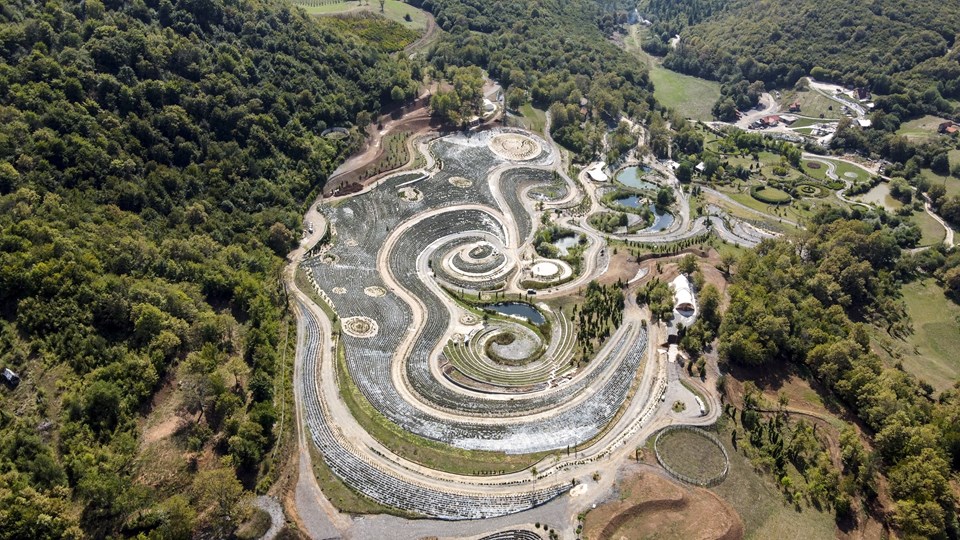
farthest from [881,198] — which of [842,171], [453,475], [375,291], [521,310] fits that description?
[453,475]

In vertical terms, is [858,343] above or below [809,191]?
above

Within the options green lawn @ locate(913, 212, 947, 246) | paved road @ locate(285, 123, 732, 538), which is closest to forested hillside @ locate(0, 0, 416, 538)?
paved road @ locate(285, 123, 732, 538)

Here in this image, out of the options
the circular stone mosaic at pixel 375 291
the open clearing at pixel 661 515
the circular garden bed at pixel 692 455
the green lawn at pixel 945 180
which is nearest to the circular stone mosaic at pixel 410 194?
the circular stone mosaic at pixel 375 291

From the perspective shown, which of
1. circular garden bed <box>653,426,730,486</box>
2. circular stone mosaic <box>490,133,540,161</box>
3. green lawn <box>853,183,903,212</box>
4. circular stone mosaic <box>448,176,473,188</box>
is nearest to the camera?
circular garden bed <box>653,426,730,486</box>

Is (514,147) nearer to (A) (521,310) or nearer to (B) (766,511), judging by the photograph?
(A) (521,310)

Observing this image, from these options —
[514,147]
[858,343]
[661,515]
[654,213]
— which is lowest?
[654,213]

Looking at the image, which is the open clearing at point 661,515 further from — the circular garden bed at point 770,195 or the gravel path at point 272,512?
the circular garden bed at point 770,195

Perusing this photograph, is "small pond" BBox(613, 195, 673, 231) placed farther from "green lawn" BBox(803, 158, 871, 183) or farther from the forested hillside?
the forested hillside

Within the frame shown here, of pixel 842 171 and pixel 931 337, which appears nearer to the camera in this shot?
pixel 931 337
